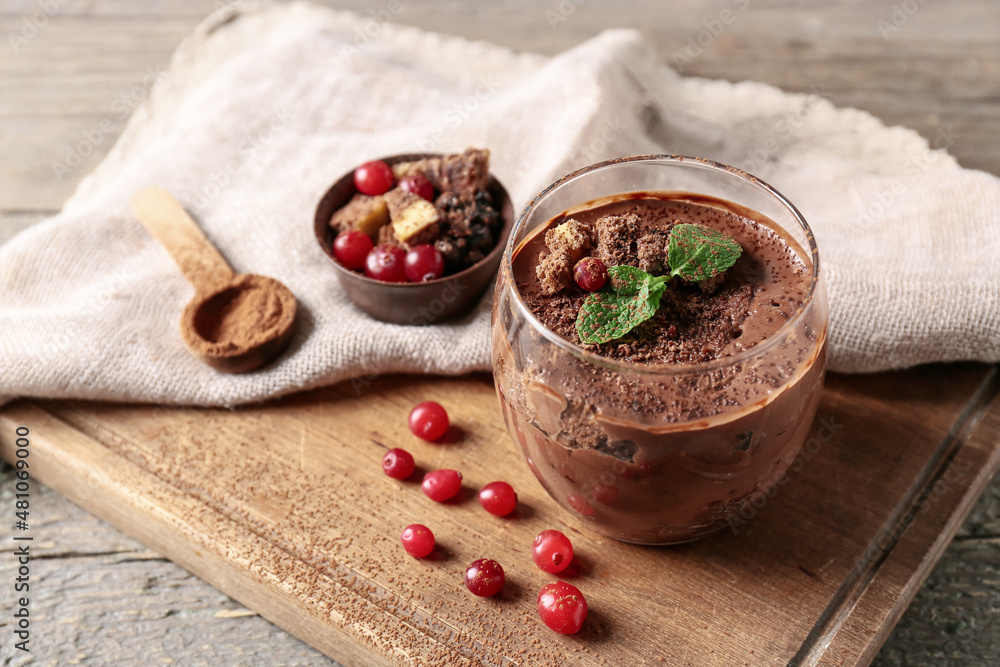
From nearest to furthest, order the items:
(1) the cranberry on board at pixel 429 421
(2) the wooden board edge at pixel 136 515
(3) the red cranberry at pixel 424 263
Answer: (2) the wooden board edge at pixel 136 515, (1) the cranberry on board at pixel 429 421, (3) the red cranberry at pixel 424 263

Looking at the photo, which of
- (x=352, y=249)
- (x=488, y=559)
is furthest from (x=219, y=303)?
(x=488, y=559)

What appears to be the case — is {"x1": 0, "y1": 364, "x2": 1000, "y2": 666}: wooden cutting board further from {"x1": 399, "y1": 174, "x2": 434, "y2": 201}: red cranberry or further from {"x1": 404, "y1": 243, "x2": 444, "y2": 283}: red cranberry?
{"x1": 399, "y1": 174, "x2": 434, "y2": 201}: red cranberry

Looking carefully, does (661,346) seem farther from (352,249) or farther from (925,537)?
(352,249)

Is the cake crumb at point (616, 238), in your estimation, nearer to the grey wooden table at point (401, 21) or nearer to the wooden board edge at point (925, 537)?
the wooden board edge at point (925, 537)

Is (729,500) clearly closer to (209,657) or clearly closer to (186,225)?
(209,657)

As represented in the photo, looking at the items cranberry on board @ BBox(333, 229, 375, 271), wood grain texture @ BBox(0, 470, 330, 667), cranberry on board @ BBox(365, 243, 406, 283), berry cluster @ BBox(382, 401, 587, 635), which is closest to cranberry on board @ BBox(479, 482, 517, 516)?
berry cluster @ BBox(382, 401, 587, 635)

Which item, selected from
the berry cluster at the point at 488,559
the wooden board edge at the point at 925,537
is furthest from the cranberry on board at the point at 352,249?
the wooden board edge at the point at 925,537
